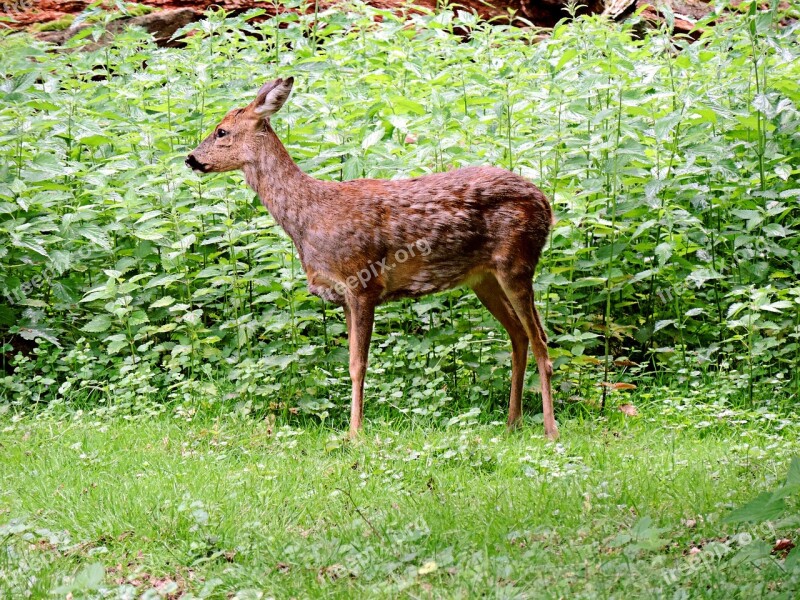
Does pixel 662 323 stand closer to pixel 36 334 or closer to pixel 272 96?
pixel 272 96

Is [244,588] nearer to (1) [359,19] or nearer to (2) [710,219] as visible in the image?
(2) [710,219]

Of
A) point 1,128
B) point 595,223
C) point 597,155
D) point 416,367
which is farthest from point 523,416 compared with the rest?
point 1,128

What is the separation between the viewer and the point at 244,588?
4.10m

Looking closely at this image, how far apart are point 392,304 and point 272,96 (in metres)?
2.00

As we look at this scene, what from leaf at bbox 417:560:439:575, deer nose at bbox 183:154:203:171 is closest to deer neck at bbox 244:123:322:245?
deer nose at bbox 183:154:203:171

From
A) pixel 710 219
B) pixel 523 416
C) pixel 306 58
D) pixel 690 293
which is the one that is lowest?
pixel 523 416

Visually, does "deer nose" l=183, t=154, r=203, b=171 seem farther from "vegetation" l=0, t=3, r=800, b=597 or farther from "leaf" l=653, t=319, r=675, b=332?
"leaf" l=653, t=319, r=675, b=332

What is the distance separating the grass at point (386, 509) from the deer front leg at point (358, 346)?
15cm

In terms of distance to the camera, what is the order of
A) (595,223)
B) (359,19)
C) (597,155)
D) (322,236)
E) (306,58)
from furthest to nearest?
(359,19) < (306,58) < (597,155) < (595,223) < (322,236)

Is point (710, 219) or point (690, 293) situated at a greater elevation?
point (710, 219)

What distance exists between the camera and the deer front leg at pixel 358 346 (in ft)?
21.6

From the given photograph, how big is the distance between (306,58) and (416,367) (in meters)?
3.10

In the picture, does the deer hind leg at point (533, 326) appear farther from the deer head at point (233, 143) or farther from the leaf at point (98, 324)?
the leaf at point (98, 324)

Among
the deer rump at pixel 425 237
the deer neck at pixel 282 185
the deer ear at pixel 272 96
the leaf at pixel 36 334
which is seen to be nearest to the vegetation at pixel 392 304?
the leaf at pixel 36 334
